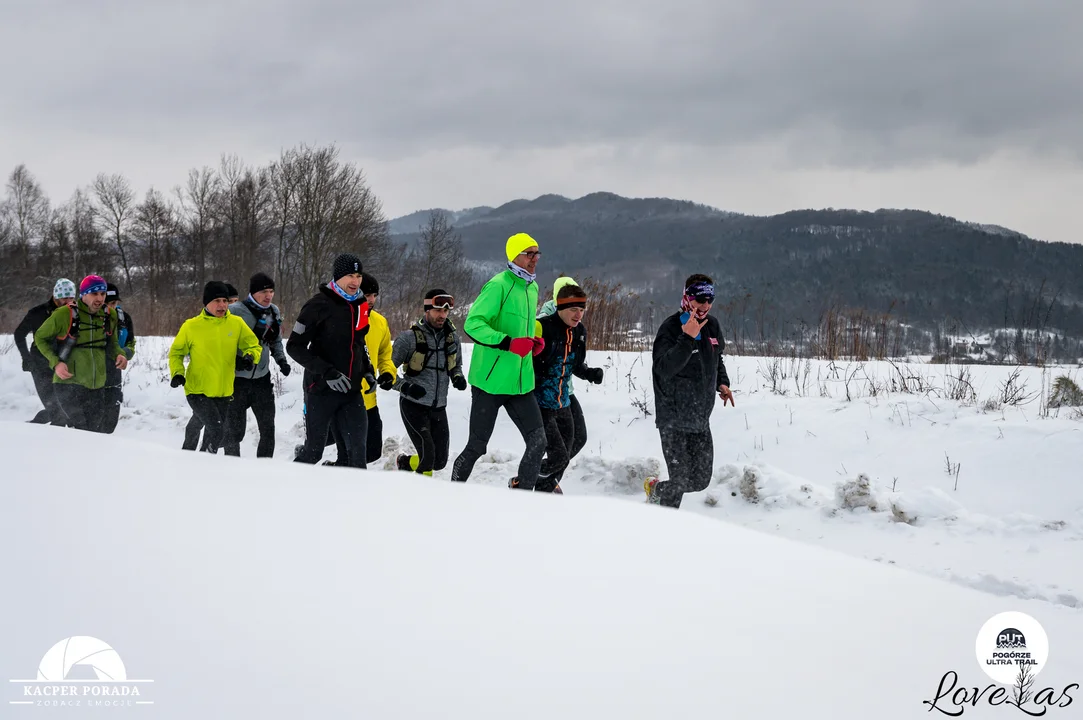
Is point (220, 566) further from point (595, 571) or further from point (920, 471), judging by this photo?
point (920, 471)

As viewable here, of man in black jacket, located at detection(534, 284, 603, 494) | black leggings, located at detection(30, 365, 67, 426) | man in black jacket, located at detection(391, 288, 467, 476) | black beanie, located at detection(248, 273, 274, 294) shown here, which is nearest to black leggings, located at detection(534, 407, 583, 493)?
man in black jacket, located at detection(534, 284, 603, 494)

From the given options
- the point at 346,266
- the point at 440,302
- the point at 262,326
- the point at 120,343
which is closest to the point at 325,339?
the point at 346,266

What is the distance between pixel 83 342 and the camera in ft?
25.1

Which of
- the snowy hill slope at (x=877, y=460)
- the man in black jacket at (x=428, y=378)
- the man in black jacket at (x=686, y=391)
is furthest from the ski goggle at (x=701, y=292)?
the man in black jacket at (x=428, y=378)

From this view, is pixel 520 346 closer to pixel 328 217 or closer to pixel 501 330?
pixel 501 330

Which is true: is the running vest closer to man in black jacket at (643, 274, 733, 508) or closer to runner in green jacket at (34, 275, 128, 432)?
man in black jacket at (643, 274, 733, 508)

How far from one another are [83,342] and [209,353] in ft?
5.54

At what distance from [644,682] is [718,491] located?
18.2ft

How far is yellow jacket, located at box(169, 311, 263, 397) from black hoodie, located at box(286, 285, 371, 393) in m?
1.47

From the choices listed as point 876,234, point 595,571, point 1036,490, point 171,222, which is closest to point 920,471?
point 1036,490

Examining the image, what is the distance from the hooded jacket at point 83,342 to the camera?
294 inches

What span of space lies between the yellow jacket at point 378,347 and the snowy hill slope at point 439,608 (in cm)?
433

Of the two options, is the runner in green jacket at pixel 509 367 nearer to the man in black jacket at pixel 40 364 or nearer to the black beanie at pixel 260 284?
the black beanie at pixel 260 284

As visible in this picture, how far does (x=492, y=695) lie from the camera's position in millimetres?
1474
